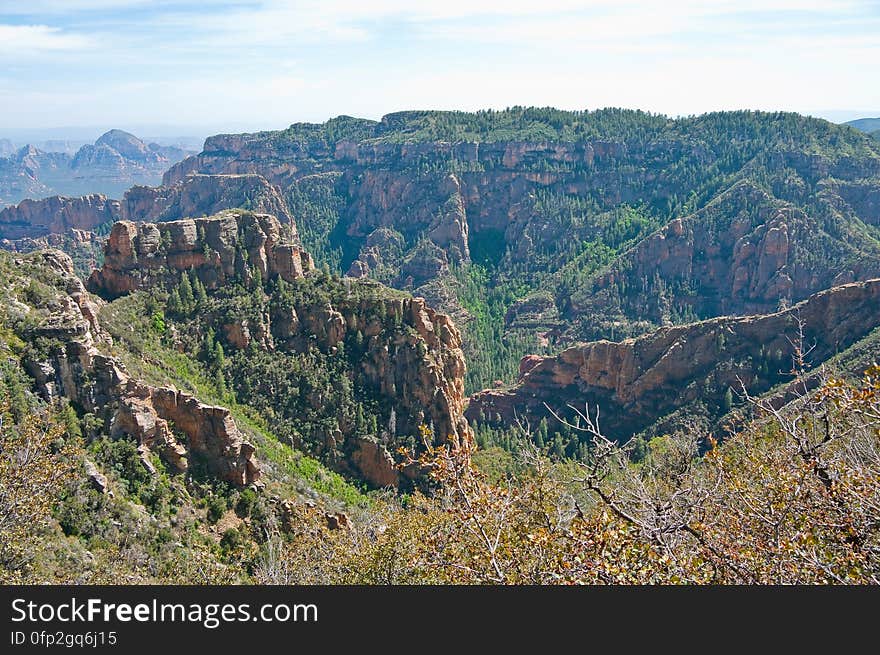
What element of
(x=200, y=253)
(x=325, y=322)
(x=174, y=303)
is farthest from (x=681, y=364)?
(x=174, y=303)

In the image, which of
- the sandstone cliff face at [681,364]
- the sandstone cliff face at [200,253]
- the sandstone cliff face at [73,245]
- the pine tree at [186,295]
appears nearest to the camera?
the sandstone cliff face at [200,253]

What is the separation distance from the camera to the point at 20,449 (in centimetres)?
2539

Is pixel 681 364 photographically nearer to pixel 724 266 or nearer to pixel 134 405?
pixel 134 405

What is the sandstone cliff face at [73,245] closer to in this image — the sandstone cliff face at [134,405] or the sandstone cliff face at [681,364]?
the sandstone cliff face at [681,364]

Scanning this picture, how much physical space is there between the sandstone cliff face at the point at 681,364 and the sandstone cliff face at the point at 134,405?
4625 cm

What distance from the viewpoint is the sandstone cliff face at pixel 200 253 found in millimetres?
66938

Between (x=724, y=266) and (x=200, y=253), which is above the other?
(x=200, y=253)

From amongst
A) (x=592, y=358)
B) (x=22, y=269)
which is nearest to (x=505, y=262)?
(x=592, y=358)

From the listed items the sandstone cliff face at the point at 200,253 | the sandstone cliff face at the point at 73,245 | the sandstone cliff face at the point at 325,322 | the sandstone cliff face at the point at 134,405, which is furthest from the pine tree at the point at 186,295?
the sandstone cliff face at the point at 73,245

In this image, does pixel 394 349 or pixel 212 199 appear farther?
pixel 212 199

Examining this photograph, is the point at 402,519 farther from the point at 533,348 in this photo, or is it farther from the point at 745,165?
the point at 745,165

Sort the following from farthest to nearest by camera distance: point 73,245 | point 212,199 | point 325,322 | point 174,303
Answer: point 212,199
point 73,245
point 325,322
point 174,303

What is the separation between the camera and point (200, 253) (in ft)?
235

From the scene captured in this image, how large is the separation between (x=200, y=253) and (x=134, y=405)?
1321 inches
